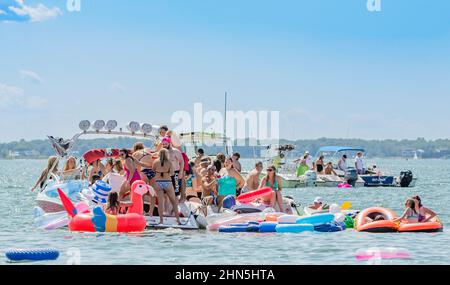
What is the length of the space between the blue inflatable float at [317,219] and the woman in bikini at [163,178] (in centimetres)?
265

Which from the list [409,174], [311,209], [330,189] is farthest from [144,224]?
[409,174]

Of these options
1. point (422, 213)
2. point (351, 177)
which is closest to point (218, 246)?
point (422, 213)

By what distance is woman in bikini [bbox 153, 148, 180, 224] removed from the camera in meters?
16.1

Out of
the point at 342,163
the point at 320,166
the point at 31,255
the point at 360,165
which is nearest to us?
the point at 31,255

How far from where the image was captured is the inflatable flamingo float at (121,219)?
16.0 m

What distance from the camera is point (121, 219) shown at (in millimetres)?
16047

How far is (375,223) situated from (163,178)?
4.51 meters

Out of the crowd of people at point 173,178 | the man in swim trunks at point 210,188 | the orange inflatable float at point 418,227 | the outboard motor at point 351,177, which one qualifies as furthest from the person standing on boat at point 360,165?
the orange inflatable float at point 418,227

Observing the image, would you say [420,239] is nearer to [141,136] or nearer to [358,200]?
[141,136]

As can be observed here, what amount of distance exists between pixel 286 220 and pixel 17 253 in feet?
20.0

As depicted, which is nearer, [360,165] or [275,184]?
[275,184]

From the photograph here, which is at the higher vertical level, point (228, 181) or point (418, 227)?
point (228, 181)

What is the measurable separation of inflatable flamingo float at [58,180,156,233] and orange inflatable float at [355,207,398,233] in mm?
4463

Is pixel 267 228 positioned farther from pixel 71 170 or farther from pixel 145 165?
pixel 71 170
